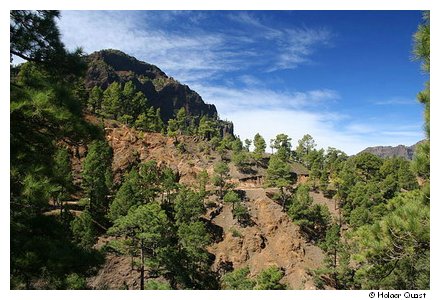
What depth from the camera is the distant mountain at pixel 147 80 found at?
106m

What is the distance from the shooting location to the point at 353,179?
49375 mm

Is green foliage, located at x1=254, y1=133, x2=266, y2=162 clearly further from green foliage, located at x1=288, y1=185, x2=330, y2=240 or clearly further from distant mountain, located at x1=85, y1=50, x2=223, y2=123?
distant mountain, located at x1=85, y1=50, x2=223, y2=123

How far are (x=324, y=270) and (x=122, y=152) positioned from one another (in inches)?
1292

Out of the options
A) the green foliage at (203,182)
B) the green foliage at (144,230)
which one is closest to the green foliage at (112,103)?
the green foliage at (203,182)

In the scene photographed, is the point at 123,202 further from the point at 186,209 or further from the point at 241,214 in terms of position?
the point at 241,214

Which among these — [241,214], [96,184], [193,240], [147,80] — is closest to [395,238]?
[193,240]

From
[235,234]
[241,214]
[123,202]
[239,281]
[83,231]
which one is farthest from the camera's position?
[241,214]

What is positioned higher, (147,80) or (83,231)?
(147,80)

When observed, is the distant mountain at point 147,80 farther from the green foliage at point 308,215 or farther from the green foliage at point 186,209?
the green foliage at point 308,215

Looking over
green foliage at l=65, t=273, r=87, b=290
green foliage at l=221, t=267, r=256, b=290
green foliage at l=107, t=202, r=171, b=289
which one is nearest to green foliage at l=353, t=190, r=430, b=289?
green foliage at l=65, t=273, r=87, b=290

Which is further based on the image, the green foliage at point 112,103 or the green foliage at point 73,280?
the green foliage at point 112,103

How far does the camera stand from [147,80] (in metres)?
122
